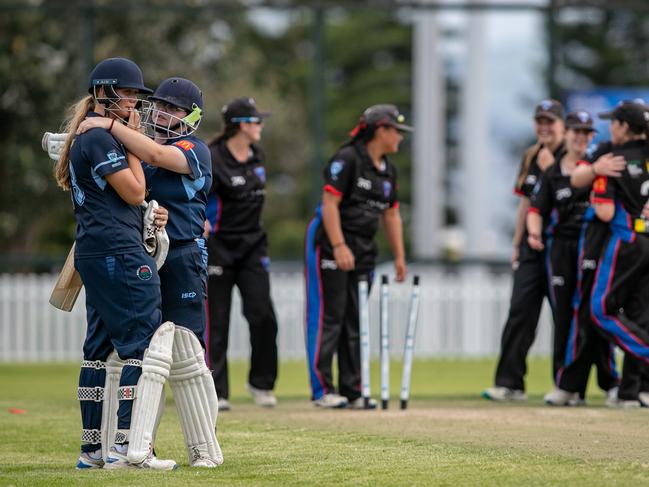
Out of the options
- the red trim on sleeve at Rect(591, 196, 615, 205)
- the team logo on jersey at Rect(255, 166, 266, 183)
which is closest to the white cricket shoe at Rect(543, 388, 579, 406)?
the red trim on sleeve at Rect(591, 196, 615, 205)

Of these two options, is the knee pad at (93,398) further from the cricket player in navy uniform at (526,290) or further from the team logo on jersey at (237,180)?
the cricket player in navy uniform at (526,290)

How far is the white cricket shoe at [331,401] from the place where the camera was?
1077 cm

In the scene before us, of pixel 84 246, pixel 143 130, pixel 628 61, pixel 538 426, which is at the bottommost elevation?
pixel 538 426

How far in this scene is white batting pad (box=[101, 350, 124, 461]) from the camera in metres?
7.36

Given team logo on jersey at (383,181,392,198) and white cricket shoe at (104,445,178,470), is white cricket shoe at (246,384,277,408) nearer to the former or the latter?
team logo on jersey at (383,181,392,198)

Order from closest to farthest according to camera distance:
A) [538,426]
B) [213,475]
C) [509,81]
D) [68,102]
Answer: [213,475] → [538,426] → [68,102] → [509,81]

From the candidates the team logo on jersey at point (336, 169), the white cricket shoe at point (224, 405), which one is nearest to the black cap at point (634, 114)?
the team logo on jersey at point (336, 169)

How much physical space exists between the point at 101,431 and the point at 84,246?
101cm

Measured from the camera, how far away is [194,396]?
284 inches

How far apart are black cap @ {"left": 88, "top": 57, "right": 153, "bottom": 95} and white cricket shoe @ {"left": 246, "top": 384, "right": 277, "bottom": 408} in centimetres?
434

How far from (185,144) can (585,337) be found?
461cm

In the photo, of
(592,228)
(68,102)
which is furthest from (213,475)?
(68,102)

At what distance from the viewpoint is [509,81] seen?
38312 millimetres

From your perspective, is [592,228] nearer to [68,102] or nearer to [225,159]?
[225,159]
